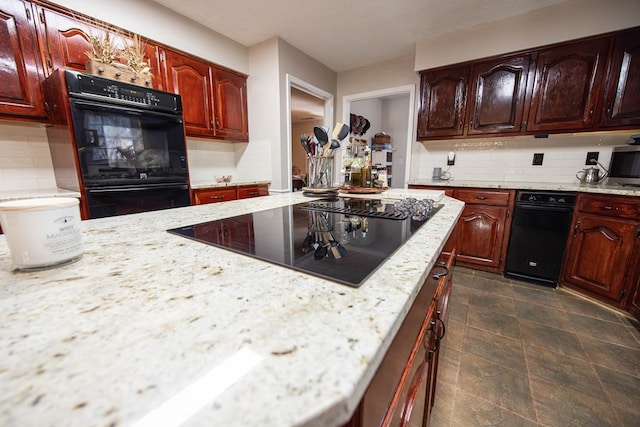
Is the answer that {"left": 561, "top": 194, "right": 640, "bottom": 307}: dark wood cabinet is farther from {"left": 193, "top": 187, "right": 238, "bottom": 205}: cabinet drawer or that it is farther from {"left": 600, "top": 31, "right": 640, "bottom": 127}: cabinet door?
{"left": 193, "top": 187, "right": 238, "bottom": 205}: cabinet drawer

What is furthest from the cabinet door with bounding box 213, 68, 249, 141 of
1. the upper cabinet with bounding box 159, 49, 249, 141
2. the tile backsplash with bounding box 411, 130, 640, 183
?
the tile backsplash with bounding box 411, 130, 640, 183

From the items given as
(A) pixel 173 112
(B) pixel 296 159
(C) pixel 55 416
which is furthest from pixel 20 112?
(B) pixel 296 159

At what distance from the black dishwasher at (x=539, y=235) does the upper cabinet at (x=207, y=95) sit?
9.27 ft

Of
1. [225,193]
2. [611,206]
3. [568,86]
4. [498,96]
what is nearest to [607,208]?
[611,206]

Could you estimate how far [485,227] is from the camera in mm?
2266

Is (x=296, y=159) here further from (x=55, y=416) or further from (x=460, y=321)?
(x=55, y=416)

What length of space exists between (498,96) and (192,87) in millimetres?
2851

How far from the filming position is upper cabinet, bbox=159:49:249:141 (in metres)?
2.23

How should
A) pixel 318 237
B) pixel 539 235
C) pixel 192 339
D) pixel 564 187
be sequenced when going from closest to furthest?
pixel 192 339, pixel 318 237, pixel 564 187, pixel 539 235

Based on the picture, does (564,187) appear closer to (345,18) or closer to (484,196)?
(484,196)

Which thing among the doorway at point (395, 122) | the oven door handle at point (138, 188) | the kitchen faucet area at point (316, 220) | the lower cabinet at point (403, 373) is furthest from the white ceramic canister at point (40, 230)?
the doorway at point (395, 122)

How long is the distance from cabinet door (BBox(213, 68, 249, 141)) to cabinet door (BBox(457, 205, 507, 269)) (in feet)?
8.07

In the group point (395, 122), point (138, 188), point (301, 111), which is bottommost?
point (138, 188)

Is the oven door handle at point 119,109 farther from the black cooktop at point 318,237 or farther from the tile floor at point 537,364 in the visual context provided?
the tile floor at point 537,364
